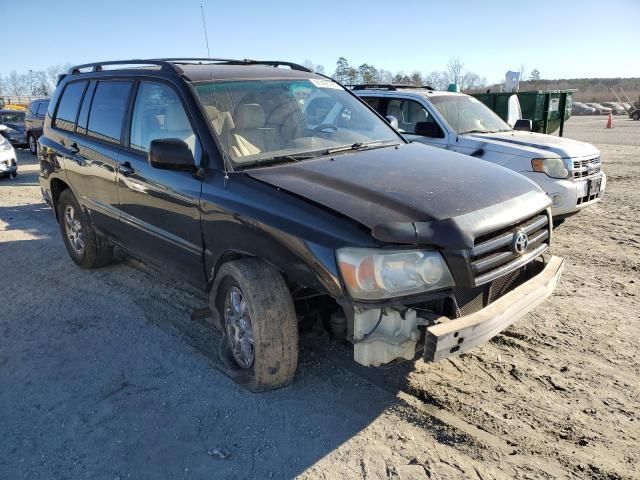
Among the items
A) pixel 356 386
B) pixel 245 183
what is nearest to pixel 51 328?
pixel 245 183

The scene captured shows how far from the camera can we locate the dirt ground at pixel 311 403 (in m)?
2.66

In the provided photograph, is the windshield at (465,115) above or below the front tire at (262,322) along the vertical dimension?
above

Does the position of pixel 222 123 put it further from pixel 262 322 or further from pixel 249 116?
pixel 262 322

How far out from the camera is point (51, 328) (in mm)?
4219

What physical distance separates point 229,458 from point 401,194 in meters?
1.71

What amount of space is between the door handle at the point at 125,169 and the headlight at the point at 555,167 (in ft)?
15.9

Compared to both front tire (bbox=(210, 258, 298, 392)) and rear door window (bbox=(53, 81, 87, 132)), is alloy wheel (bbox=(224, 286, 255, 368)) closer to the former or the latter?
front tire (bbox=(210, 258, 298, 392))

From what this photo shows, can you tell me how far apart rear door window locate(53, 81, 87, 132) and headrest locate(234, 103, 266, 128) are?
2.33 meters

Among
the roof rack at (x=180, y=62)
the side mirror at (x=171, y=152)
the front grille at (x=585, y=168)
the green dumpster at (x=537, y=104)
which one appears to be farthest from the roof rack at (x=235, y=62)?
the green dumpster at (x=537, y=104)

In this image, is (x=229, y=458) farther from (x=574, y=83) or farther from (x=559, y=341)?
(x=574, y=83)

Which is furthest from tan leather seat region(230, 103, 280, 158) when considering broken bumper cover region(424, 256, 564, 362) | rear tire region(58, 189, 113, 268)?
rear tire region(58, 189, 113, 268)

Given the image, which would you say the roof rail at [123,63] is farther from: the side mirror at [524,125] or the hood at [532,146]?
the side mirror at [524,125]

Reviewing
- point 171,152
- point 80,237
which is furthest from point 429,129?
point 171,152

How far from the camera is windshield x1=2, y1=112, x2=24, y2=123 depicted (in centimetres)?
1831
